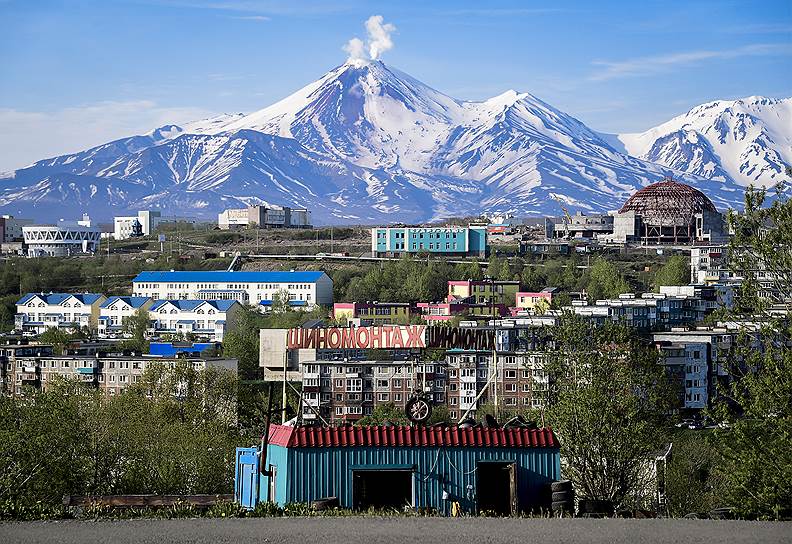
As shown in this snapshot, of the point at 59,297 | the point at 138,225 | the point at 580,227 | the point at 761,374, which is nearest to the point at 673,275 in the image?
the point at 59,297

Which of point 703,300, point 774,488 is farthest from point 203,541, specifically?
point 703,300

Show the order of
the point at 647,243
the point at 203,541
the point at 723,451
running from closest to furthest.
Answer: the point at 203,541 → the point at 723,451 → the point at 647,243

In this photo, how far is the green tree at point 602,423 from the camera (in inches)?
845

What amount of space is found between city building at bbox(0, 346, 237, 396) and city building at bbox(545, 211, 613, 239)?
78.0m

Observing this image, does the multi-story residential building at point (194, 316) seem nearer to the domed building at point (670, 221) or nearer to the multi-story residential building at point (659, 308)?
the multi-story residential building at point (659, 308)

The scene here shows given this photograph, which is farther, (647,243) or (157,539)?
(647,243)

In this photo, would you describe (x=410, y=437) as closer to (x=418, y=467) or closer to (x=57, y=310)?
(x=418, y=467)

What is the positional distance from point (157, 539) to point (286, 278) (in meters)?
84.7

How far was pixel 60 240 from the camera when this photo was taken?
143 metres

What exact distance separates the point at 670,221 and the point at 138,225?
58050mm

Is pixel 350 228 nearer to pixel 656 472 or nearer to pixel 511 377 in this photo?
pixel 511 377

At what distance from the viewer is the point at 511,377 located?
53.2 metres

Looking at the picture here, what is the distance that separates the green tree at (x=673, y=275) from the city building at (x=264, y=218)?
207 feet

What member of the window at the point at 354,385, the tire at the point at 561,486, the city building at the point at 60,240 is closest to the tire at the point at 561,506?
the tire at the point at 561,486
